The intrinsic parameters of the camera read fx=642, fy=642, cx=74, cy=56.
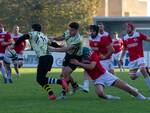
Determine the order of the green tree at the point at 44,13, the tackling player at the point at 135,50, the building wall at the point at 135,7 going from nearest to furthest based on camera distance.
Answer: the tackling player at the point at 135,50 → the green tree at the point at 44,13 → the building wall at the point at 135,7

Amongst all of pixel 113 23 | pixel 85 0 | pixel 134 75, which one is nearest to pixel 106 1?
pixel 85 0

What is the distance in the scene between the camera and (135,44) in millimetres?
19594

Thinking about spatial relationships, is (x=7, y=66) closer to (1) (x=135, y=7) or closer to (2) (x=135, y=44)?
(2) (x=135, y=44)

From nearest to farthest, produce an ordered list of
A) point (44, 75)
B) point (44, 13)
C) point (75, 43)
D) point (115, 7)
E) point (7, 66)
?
point (44, 75) → point (75, 43) → point (7, 66) → point (44, 13) → point (115, 7)

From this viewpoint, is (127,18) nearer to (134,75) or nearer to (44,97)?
(134,75)

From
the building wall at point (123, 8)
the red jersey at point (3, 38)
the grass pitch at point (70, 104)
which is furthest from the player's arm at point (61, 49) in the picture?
the building wall at point (123, 8)

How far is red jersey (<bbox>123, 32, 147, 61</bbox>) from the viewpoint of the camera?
19.4m

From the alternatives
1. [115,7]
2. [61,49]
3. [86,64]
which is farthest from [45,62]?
[115,7]

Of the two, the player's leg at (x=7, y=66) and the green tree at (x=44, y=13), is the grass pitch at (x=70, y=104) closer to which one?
the player's leg at (x=7, y=66)

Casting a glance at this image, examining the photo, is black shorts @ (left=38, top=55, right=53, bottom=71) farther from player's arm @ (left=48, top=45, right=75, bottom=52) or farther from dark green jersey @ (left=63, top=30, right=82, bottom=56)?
dark green jersey @ (left=63, top=30, right=82, bottom=56)

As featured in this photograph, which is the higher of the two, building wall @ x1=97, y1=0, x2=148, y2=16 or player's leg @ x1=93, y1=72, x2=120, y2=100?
player's leg @ x1=93, y1=72, x2=120, y2=100

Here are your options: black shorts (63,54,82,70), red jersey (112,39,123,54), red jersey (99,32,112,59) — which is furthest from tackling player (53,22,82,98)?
red jersey (112,39,123,54)

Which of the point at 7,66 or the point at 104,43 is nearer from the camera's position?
the point at 104,43

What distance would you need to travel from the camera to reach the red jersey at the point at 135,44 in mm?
19422
